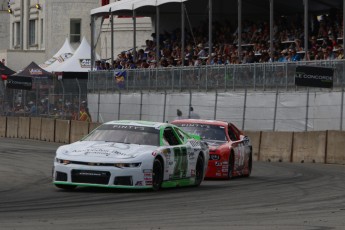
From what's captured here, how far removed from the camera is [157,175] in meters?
17.2

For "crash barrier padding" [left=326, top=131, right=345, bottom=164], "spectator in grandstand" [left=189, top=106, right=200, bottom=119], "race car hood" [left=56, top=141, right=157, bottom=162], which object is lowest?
"crash barrier padding" [left=326, top=131, right=345, bottom=164]

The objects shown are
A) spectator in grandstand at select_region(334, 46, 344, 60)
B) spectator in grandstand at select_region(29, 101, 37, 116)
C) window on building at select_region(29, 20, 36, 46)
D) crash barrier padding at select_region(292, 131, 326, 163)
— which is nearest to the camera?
crash barrier padding at select_region(292, 131, 326, 163)

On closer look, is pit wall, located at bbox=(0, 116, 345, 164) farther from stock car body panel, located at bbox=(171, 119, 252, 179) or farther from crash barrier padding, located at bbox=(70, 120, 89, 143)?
crash barrier padding, located at bbox=(70, 120, 89, 143)

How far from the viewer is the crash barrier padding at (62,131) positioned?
41300mm

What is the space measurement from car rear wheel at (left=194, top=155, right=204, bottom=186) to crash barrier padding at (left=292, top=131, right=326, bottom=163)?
11665 millimetres

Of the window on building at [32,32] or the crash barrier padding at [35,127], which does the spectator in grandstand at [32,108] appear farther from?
the window on building at [32,32]

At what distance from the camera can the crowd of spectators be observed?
114 ft

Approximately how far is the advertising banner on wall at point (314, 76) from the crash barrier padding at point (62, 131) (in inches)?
480

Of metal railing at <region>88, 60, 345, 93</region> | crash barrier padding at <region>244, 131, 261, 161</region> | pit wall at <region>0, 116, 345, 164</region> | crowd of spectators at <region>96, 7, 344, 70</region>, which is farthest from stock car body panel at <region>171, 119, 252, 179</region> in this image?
crowd of spectators at <region>96, 7, 344, 70</region>

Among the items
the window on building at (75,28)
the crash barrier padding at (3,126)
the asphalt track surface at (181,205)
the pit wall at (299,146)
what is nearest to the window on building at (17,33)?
the window on building at (75,28)

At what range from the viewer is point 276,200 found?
52.1 ft

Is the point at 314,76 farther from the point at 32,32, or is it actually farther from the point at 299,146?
the point at 32,32

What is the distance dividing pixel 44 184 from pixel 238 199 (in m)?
4.31

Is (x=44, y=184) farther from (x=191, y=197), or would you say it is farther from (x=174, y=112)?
(x=174, y=112)
